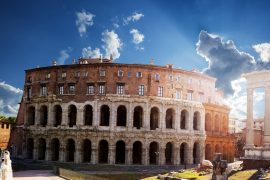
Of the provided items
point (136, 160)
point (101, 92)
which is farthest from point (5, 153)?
point (136, 160)

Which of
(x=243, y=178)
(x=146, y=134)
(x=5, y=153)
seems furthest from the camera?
(x=146, y=134)

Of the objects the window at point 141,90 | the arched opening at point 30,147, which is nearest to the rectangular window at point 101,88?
the window at point 141,90

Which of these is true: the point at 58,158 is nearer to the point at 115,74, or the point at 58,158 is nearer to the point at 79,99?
the point at 79,99

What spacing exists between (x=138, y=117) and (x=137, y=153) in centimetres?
555

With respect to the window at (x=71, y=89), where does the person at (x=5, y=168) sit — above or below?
below

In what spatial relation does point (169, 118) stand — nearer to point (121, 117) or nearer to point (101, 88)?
point (121, 117)

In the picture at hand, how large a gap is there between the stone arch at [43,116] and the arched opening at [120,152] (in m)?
12.6

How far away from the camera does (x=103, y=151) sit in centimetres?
5606

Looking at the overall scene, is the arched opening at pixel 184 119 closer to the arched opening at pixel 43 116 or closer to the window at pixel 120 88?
the window at pixel 120 88

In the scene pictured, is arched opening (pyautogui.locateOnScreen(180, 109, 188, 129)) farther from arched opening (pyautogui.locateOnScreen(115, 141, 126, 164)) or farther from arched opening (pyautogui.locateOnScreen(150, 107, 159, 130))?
arched opening (pyautogui.locateOnScreen(115, 141, 126, 164))

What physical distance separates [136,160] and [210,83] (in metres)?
17.4

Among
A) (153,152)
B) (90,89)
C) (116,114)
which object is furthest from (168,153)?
(90,89)

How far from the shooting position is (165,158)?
5772 centimetres

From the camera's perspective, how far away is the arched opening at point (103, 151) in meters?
55.2
